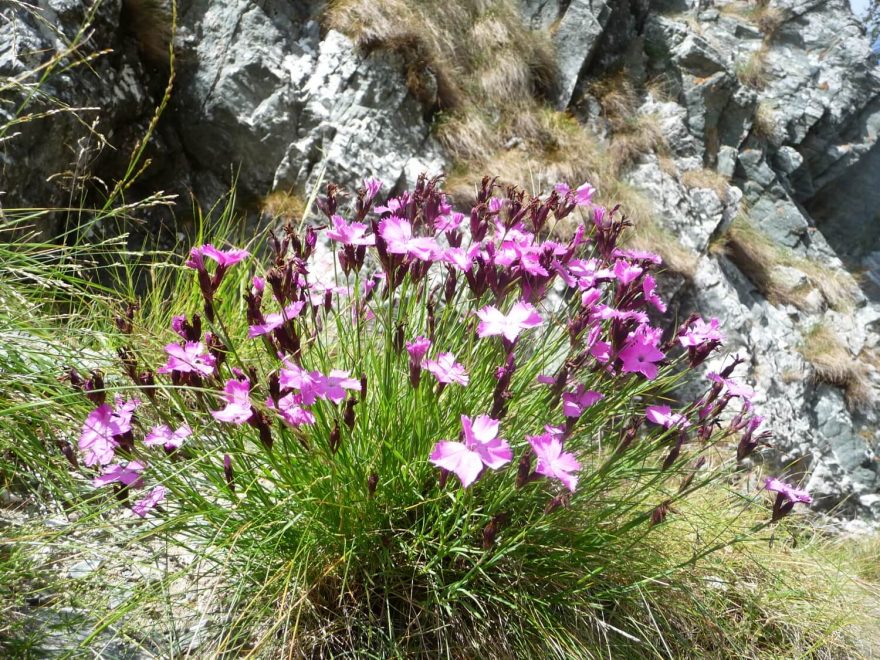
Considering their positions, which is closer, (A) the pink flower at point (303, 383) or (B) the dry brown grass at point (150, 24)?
(A) the pink flower at point (303, 383)

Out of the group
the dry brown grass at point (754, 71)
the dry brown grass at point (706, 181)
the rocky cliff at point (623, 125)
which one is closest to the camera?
the rocky cliff at point (623, 125)

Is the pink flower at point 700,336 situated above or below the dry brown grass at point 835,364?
above

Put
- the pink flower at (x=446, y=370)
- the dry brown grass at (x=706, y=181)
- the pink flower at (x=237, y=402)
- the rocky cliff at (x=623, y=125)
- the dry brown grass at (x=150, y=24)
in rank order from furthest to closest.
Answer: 1. the dry brown grass at (x=706, y=181)
2. the dry brown grass at (x=150, y=24)
3. the rocky cliff at (x=623, y=125)
4. the pink flower at (x=446, y=370)
5. the pink flower at (x=237, y=402)

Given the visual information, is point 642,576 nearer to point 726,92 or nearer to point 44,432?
point 44,432

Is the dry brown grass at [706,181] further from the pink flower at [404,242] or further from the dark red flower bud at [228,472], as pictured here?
the dark red flower bud at [228,472]

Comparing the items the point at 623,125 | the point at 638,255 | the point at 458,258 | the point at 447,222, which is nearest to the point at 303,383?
the point at 458,258

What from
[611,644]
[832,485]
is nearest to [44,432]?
[611,644]

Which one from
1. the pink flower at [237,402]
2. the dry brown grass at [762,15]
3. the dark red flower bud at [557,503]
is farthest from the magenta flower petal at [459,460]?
the dry brown grass at [762,15]
